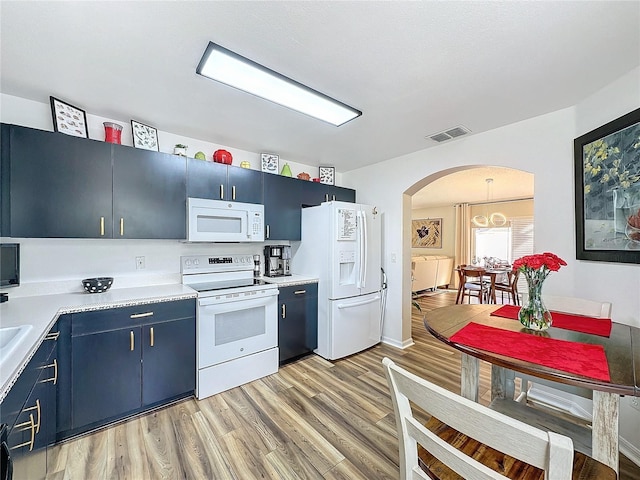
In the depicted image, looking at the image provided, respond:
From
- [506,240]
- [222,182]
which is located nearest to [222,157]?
[222,182]

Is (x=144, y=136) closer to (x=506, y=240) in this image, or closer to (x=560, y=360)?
(x=560, y=360)

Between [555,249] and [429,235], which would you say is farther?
[429,235]

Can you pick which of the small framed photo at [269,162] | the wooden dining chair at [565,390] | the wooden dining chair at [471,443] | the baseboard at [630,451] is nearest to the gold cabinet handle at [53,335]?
the wooden dining chair at [471,443]

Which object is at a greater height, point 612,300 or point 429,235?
point 429,235

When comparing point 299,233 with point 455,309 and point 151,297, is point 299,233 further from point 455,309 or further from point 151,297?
point 455,309

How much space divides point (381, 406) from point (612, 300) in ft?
5.92

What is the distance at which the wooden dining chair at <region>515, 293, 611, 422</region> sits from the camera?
1642 millimetres

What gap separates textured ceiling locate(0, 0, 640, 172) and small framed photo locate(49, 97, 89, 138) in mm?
101

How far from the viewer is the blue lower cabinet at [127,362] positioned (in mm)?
1808

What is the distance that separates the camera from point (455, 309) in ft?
6.10

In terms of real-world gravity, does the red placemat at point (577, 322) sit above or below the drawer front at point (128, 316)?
above

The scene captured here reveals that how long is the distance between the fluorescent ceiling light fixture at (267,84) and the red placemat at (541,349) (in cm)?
183

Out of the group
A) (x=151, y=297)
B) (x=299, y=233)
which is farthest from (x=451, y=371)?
(x=151, y=297)

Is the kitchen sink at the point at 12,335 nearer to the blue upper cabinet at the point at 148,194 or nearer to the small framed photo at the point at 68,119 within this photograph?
the blue upper cabinet at the point at 148,194
